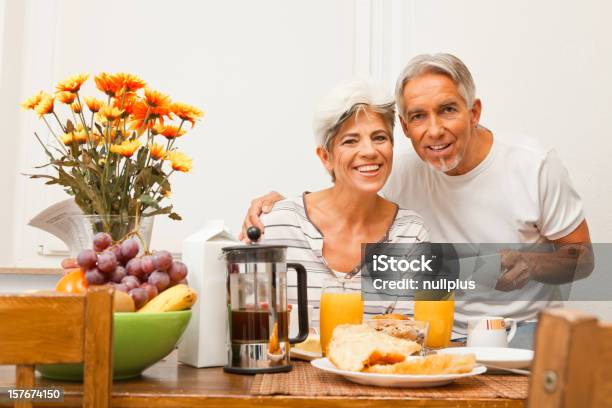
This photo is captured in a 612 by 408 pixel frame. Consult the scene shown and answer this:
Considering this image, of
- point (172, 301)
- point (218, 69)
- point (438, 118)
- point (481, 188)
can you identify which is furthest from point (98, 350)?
point (218, 69)

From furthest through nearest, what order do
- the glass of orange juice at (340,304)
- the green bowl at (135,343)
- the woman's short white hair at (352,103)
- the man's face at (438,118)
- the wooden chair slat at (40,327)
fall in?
1. the man's face at (438,118)
2. the woman's short white hair at (352,103)
3. the glass of orange juice at (340,304)
4. the green bowl at (135,343)
5. the wooden chair slat at (40,327)

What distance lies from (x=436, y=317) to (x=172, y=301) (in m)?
0.49

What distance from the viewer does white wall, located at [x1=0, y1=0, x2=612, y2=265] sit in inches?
98.1

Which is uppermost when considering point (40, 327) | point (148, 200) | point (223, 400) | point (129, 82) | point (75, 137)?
point (129, 82)

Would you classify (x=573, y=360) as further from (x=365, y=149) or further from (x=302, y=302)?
(x=365, y=149)

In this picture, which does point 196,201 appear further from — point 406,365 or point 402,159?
point 406,365

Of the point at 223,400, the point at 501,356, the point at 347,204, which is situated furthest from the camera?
the point at 347,204

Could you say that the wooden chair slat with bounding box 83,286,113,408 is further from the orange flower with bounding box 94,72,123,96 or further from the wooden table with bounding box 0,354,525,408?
the orange flower with bounding box 94,72,123,96

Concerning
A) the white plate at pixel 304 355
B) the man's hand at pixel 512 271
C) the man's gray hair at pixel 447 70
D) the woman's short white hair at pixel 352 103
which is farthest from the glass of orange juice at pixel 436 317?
the man's gray hair at pixel 447 70

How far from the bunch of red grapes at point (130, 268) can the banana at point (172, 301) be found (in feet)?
0.06

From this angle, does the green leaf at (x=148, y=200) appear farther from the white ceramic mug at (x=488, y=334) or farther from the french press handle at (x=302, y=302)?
the white ceramic mug at (x=488, y=334)

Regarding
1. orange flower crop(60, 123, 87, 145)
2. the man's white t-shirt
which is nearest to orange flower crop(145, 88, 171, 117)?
orange flower crop(60, 123, 87, 145)

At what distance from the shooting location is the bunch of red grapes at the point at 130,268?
1017 millimetres

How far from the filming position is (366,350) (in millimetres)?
934
